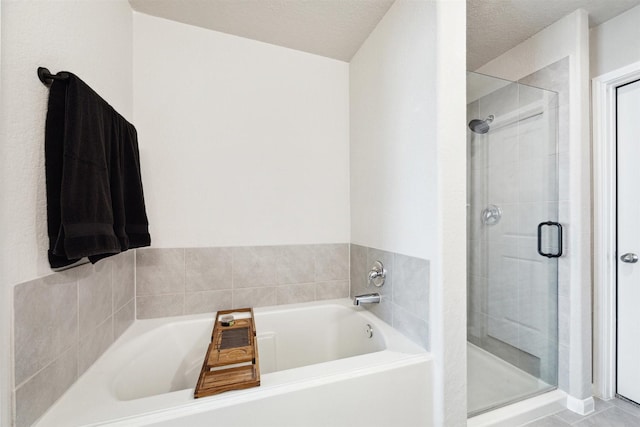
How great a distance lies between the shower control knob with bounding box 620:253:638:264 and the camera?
1565 millimetres

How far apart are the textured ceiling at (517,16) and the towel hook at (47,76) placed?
6.46ft

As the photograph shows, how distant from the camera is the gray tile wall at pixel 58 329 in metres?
0.77

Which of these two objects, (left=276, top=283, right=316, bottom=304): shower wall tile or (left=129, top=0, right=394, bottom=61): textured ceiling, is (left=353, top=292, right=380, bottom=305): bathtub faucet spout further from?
(left=129, top=0, right=394, bottom=61): textured ceiling

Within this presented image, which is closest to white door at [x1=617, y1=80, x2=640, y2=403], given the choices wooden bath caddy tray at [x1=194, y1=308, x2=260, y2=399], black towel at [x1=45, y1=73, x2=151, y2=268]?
wooden bath caddy tray at [x1=194, y1=308, x2=260, y2=399]

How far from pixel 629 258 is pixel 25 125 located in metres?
2.96

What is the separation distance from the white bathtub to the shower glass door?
77 centimetres

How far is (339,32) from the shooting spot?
1.73 metres

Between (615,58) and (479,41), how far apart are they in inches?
30.9

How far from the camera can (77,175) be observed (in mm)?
907

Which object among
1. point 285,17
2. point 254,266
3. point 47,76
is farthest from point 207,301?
point 285,17

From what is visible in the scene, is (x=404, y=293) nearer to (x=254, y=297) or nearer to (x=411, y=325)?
(x=411, y=325)

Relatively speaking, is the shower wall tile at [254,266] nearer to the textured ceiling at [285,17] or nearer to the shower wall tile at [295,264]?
the shower wall tile at [295,264]

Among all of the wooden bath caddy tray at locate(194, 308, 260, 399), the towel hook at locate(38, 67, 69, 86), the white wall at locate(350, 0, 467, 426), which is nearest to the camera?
the towel hook at locate(38, 67, 69, 86)

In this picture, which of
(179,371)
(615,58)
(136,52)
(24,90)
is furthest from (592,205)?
(136,52)
